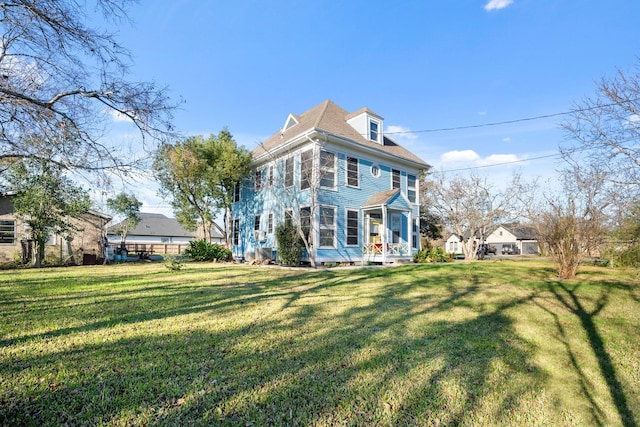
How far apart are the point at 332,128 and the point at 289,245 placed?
19.6 feet

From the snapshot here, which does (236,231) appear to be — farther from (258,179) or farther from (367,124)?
(367,124)

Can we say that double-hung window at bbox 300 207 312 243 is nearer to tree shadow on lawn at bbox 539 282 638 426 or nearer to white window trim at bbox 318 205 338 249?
white window trim at bbox 318 205 338 249

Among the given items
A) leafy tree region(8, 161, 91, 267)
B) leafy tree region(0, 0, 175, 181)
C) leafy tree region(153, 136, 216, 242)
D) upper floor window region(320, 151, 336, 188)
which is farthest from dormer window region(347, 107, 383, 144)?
leafy tree region(8, 161, 91, 267)

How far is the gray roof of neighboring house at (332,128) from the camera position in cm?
1558

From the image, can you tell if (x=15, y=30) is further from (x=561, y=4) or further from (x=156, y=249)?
(x=156, y=249)

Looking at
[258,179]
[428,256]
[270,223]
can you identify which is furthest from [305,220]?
[428,256]

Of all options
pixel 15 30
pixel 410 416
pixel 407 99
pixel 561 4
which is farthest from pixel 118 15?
pixel 407 99

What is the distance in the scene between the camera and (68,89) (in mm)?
6316

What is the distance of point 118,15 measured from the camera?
5535 millimetres

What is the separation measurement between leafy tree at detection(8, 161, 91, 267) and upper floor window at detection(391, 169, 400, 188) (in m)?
15.6

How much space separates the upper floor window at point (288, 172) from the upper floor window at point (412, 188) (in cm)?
714

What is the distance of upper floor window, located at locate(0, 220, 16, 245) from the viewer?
683 inches

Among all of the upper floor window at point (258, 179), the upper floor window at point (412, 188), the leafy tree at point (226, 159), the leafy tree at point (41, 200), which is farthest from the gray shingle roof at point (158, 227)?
the upper floor window at point (412, 188)

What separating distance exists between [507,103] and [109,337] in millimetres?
16857
